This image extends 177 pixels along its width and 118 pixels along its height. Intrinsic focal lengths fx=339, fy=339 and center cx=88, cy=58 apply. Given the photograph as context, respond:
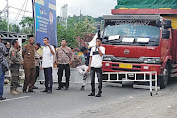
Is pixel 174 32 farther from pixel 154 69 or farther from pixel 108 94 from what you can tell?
pixel 108 94

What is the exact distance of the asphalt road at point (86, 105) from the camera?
7.41 metres

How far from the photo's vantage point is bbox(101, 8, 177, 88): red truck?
11984mm

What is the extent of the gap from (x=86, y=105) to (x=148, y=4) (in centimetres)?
747

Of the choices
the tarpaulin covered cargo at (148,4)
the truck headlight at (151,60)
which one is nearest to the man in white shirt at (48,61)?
the truck headlight at (151,60)

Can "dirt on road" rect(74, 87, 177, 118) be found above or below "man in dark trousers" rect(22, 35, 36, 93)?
below

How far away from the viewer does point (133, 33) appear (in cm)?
1241

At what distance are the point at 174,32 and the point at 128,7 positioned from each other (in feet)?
7.93

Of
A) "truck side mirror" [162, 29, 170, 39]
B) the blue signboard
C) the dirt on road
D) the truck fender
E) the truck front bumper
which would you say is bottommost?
the dirt on road

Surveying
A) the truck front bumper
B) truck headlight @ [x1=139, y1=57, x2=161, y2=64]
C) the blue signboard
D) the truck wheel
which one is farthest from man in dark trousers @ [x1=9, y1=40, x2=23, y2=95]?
the truck wheel

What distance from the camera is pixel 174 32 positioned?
13.5 metres

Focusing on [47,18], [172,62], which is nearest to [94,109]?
[172,62]

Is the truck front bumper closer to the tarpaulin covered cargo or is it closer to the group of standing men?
the group of standing men

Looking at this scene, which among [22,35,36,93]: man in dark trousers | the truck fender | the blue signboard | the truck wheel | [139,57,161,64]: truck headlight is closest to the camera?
[22,35,36,93]: man in dark trousers

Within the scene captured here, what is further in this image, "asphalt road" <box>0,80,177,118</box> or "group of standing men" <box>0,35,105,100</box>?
"group of standing men" <box>0,35,105,100</box>
